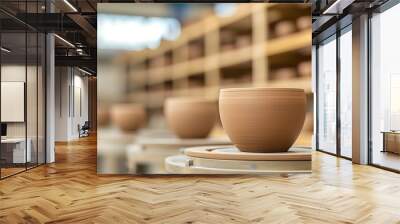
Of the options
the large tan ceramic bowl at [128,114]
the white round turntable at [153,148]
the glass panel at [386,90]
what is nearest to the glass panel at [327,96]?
the glass panel at [386,90]

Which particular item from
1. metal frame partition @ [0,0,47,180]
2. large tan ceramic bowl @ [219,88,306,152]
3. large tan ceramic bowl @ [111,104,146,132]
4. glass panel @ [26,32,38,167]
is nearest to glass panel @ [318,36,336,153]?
large tan ceramic bowl @ [219,88,306,152]

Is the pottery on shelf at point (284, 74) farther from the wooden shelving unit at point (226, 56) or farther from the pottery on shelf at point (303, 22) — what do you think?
the pottery on shelf at point (303, 22)

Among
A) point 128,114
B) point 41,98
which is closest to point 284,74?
point 128,114

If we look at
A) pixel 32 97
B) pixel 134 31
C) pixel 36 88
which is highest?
pixel 134 31

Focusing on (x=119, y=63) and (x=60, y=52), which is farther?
(x=60, y=52)

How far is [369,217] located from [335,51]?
18.1ft

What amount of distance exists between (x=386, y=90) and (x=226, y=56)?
2552mm

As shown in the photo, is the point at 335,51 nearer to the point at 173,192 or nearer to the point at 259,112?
the point at 259,112

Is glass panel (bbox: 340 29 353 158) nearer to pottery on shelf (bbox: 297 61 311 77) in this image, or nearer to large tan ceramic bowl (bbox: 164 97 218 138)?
pottery on shelf (bbox: 297 61 311 77)

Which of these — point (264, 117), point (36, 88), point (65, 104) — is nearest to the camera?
point (264, 117)

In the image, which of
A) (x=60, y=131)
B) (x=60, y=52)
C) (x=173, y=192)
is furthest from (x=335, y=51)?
(x=60, y=131)

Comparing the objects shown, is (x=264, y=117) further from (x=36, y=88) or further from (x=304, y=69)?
(x=36, y=88)

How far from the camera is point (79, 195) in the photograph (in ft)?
13.8

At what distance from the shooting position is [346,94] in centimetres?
767
